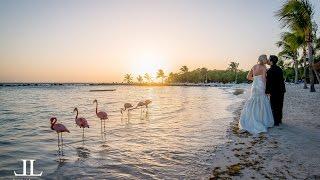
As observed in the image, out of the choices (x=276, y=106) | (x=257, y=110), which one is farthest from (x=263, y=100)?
(x=276, y=106)

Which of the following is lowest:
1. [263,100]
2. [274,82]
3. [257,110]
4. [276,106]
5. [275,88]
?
[257,110]

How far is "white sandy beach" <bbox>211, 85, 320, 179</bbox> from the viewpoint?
5695 millimetres

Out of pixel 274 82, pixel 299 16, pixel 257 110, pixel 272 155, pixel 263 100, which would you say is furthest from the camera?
pixel 299 16

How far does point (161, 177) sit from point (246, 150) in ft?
8.56

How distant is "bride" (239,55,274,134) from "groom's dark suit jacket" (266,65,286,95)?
351mm

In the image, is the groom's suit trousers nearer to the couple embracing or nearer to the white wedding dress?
the couple embracing

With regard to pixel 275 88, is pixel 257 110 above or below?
below

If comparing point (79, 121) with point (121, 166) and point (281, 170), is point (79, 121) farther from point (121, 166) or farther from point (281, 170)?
point (281, 170)

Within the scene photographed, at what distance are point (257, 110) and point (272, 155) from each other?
3.67 meters

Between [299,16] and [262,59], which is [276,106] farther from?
[299,16]

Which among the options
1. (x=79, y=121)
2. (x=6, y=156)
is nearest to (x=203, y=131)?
(x=79, y=121)

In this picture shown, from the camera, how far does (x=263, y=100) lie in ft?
34.5

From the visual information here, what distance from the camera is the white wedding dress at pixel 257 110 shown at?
34.0ft

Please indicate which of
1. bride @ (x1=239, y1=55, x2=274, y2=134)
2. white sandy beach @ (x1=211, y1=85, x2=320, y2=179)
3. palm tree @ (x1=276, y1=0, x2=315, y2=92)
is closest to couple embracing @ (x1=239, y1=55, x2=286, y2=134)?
bride @ (x1=239, y1=55, x2=274, y2=134)
